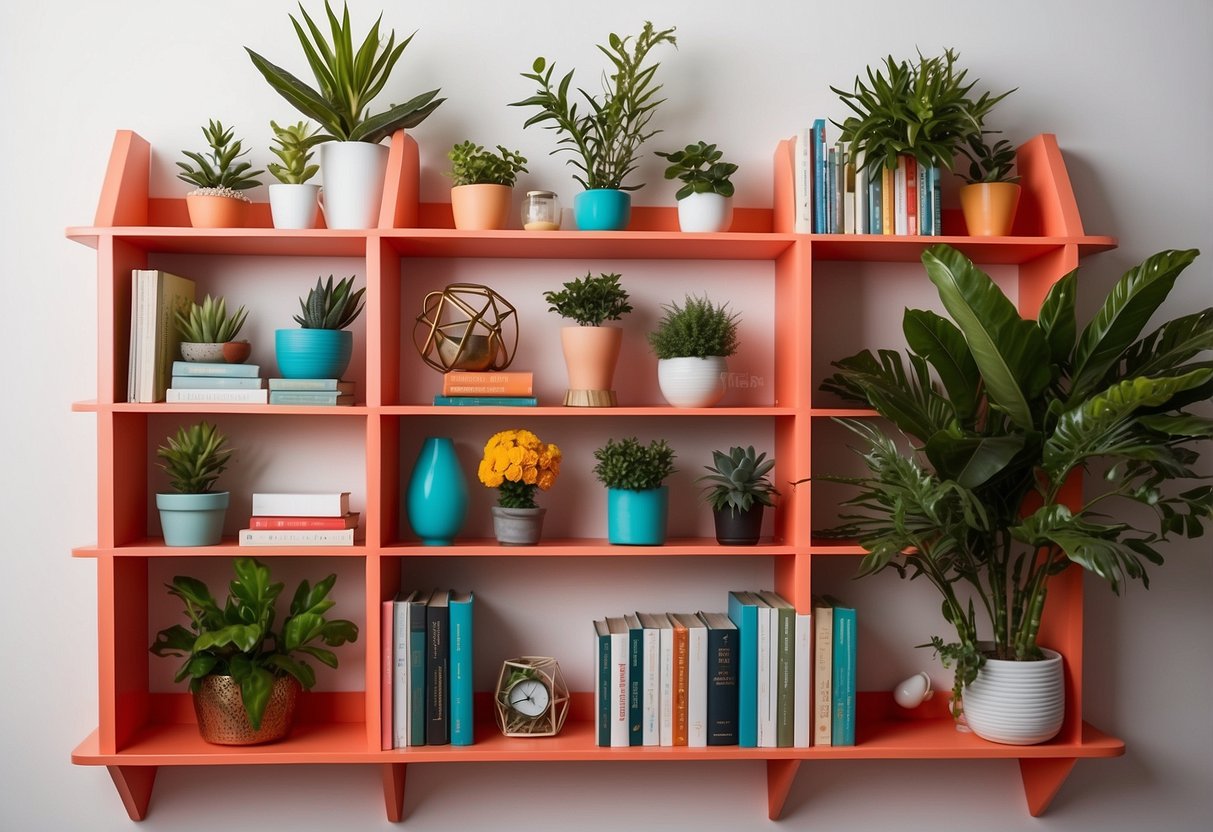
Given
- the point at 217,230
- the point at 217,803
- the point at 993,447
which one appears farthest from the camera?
the point at 217,803

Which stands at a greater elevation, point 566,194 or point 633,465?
point 566,194

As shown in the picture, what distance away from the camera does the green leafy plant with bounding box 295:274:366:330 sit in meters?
2.35

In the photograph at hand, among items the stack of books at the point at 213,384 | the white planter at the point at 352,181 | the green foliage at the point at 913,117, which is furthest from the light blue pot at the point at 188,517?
Answer: the green foliage at the point at 913,117

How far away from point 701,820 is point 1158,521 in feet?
4.72

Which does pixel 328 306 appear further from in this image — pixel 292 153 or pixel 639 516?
pixel 639 516

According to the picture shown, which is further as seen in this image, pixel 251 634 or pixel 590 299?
pixel 590 299

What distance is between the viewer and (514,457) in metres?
2.31

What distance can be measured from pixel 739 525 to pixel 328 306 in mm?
1105

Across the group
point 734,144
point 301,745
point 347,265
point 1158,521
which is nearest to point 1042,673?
point 1158,521

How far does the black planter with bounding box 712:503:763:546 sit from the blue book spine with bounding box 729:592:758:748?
16 cm

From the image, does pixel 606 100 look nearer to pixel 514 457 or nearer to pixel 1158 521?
pixel 514 457

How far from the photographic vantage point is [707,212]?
2.39m

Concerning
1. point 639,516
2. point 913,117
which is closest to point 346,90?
point 639,516

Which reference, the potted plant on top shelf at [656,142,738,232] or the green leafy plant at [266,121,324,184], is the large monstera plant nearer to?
the potted plant on top shelf at [656,142,738,232]
